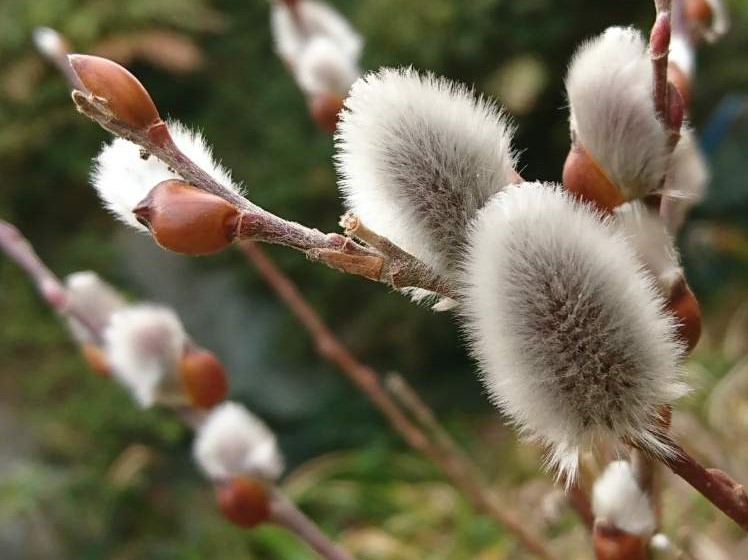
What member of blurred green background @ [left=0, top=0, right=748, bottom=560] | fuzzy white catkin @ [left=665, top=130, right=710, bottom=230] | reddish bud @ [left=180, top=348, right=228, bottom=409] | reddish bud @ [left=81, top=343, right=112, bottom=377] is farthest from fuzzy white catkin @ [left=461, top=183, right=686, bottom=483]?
blurred green background @ [left=0, top=0, right=748, bottom=560]

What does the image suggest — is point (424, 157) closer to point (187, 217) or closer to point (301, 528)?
point (187, 217)

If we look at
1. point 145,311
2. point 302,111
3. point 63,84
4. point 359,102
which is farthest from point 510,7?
point 359,102

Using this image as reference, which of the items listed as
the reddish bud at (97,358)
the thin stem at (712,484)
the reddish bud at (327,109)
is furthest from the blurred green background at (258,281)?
the thin stem at (712,484)

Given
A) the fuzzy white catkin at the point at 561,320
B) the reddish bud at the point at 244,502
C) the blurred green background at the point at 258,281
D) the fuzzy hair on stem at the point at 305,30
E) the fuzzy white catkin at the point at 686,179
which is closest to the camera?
the fuzzy white catkin at the point at 561,320

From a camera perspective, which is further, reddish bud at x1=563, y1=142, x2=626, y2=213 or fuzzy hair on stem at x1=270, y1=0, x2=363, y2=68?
fuzzy hair on stem at x1=270, y1=0, x2=363, y2=68

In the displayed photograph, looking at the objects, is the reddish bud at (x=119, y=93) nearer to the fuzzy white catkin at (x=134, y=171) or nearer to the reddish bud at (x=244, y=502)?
the fuzzy white catkin at (x=134, y=171)

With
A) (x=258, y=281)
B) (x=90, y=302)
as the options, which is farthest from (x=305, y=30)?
(x=258, y=281)

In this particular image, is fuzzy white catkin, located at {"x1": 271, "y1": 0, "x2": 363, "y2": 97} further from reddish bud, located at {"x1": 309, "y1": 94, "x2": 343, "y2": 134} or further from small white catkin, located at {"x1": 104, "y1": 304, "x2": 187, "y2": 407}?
small white catkin, located at {"x1": 104, "y1": 304, "x2": 187, "y2": 407}

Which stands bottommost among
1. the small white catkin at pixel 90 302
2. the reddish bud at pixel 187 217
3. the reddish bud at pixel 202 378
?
the reddish bud at pixel 187 217
